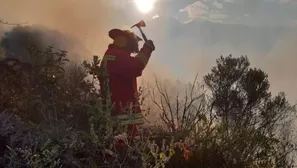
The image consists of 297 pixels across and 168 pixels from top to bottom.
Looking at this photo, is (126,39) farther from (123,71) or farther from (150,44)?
(123,71)

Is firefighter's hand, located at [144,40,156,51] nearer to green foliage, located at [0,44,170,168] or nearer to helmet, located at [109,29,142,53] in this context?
helmet, located at [109,29,142,53]

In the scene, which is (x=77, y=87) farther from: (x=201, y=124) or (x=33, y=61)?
(x=201, y=124)

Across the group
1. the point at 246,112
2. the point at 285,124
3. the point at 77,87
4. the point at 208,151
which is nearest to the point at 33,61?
the point at 77,87

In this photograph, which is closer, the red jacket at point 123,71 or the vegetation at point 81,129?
the vegetation at point 81,129

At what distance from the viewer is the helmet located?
5074mm

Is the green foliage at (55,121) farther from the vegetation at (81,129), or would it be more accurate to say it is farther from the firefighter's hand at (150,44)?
the firefighter's hand at (150,44)

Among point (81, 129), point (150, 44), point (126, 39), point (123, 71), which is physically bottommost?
point (81, 129)

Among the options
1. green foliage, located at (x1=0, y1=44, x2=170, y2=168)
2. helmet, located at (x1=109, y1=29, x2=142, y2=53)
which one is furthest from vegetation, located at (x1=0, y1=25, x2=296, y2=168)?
helmet, located at (x1=109, y1=29, x2=142, y2=53)

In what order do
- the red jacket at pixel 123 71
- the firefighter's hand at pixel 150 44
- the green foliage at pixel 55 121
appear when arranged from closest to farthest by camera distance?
the green foliage at pixel 55 121
the red jacket at pixel 123 71
the firefighter's hand at pixel 150 44

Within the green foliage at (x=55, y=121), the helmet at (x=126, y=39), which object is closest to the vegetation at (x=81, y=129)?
the green foliage at (x=55, y=121)

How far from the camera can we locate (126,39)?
5078 millimetres

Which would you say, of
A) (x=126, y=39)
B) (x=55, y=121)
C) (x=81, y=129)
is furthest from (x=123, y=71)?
(x=55, y=121)

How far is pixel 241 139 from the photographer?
4324 mm

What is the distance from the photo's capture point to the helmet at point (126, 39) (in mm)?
5074
